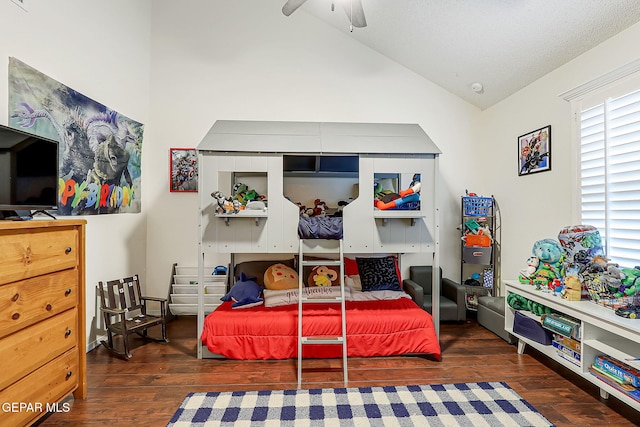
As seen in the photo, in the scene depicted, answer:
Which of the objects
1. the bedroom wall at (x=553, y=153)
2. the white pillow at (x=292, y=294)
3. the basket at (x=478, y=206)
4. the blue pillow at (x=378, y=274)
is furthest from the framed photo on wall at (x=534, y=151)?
the white pillow at (x=292, y=294)

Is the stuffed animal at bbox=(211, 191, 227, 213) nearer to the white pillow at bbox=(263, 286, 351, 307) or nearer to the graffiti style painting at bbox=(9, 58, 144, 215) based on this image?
the white pillow at bbox=(263, 286, 351, 307)

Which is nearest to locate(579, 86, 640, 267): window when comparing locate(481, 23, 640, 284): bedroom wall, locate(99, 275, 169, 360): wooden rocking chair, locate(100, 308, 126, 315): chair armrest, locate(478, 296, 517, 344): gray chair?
locate(481, 23, 640, 284): bedroom wall

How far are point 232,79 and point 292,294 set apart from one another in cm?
280

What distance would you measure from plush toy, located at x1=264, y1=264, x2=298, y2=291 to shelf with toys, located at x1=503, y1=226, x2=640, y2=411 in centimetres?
217

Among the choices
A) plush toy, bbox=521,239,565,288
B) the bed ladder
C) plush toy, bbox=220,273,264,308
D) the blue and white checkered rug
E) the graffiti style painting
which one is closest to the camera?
the blue and white checkered rug

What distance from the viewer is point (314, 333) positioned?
294cm

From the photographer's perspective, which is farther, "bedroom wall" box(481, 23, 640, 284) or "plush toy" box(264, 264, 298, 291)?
"plush toy" box(264, 264, 298, 291)

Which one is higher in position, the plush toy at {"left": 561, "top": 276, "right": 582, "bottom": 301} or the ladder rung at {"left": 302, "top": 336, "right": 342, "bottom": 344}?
the plush toy at {"left": 561, "top": 276, "right": 582, "bottom": 301}

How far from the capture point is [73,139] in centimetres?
286

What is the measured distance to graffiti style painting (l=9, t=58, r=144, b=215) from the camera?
7.79ft

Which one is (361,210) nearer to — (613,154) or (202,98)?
(613,154)

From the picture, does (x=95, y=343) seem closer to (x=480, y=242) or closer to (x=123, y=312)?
(x=123, y=312)

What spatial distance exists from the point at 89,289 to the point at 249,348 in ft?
5.40

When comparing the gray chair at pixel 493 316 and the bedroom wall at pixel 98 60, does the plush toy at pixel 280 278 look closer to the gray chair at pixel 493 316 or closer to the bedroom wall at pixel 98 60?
the bedroom wall at pixel 98 60
